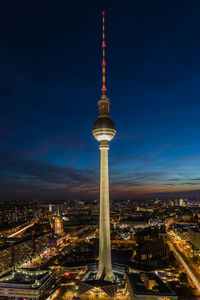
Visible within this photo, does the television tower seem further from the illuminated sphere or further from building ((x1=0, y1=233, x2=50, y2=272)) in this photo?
building ((x1=0, y1=233, x2=50, y2=272))

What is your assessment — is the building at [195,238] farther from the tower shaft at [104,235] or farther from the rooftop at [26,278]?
the rooftop at [26,278]

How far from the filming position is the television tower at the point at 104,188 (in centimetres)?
2364

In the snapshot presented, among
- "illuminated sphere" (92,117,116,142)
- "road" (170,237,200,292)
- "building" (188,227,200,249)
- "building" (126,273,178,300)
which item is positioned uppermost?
"illuminated sphere" (92,117,116,142)

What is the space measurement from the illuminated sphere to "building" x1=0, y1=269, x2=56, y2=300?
1702 cm

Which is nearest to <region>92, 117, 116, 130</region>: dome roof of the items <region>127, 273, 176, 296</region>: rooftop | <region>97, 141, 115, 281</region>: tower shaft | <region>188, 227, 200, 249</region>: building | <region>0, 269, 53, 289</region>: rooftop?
<region>97, 141, 115, 281</region>: tower shaft

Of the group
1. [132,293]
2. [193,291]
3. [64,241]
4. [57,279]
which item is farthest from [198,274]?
[64,241]

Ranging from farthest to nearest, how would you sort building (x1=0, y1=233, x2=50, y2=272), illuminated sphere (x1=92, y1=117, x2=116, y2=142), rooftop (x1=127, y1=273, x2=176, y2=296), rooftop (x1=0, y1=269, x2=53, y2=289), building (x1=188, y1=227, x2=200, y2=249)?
building (x1=188, y1=227, x2=200, y2=249), building (x1=0, y1=233, x2=50, y2=272), illuminated sphere (x1=92, y1=117, x2=116, y2=142), rooftop (x1=0, y1=269, x2=53, y2=289), rooftop (x1=127, y1=273, x2=176, y2=296)

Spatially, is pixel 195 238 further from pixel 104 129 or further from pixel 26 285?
pixel 26 285

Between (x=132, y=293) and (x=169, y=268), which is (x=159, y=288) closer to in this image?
(x=132, y=293)

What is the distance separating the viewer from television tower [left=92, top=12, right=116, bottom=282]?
931 inches

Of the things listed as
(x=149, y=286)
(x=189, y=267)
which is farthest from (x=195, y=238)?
(x=149, y=286)

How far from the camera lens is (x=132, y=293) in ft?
61.0

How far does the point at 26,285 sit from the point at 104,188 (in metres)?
12.8

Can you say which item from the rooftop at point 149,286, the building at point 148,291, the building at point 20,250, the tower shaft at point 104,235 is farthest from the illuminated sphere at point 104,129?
the building at point 20,250
